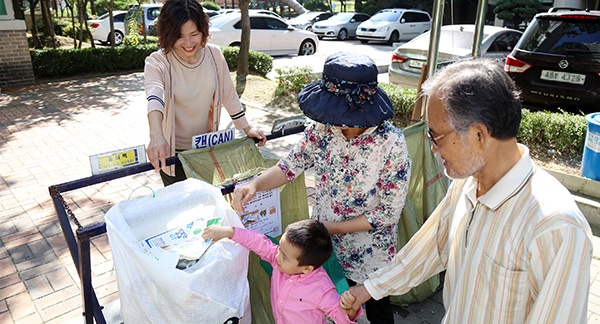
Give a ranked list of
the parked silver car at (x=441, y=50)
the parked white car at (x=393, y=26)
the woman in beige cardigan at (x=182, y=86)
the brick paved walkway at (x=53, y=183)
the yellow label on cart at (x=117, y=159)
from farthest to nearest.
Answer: the parked white car at (x=393, y=26) < the parked silver car at (x=441, y=50) < the brick paved walkway at (x=53, y=183) < the woman in beige cardigan at (x=182, y=86) < the yellow label on cart at (x=117, y=159)

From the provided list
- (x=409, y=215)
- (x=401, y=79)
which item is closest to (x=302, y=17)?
(x=401, y=79)

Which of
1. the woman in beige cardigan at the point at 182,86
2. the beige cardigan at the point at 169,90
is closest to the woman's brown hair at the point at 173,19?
the woman in beige cardigan at the point at 182,86

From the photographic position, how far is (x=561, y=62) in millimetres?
5355

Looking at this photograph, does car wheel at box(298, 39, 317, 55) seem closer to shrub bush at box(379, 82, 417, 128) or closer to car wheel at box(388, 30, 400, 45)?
car wheel at box(388, 30, 400, 45)

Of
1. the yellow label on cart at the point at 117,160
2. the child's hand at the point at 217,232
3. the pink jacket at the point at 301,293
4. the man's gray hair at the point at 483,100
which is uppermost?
the man's gray hair at the point at 483,100

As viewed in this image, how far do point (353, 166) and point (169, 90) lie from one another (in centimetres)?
115

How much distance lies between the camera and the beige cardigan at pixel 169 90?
232cm

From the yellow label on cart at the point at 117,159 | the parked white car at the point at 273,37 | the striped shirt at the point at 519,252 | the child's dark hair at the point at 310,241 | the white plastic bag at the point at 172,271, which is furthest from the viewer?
the parked white car at the point at 273,37

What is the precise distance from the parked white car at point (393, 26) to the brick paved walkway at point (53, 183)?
11446 mm

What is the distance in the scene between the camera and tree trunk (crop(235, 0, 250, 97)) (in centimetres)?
908

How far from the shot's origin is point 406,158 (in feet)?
6.04

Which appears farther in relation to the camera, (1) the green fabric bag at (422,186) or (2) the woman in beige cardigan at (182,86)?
(1) the green fabric bag at (422,186)

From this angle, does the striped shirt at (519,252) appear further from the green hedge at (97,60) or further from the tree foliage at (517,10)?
the tree foliage at (517,10)

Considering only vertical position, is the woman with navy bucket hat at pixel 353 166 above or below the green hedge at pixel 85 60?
above
